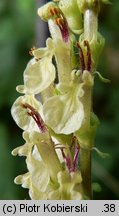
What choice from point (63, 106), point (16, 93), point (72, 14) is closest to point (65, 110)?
point (63, 106)

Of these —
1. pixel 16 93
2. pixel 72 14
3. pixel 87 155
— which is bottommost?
pixel 16 93

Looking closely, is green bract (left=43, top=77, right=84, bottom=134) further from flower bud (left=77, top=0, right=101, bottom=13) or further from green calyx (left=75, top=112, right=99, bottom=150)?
flower bud (left=77, top=0, right=101, bottom=13)

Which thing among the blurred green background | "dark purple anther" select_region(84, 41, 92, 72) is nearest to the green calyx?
"dark purple anther" select_region(84, 41, 92, 72)

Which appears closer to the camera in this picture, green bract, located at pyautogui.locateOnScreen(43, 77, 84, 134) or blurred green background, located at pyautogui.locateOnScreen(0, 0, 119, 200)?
green bract, located at pyautogui.locateOnScreen(43, 77, 84, 134)

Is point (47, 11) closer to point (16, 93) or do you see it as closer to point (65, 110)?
point (65, 110)

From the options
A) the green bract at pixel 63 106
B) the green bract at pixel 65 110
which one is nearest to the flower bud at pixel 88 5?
the green bract at pixel 63 106

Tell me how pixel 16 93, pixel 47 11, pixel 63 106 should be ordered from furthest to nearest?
pixel 16 93 < pixel 47 11 < pixel 63 106

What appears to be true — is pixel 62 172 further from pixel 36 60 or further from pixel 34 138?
pixel 36 60

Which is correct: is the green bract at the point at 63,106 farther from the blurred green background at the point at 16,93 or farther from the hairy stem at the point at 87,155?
the blurred green background at the point at 16,93
